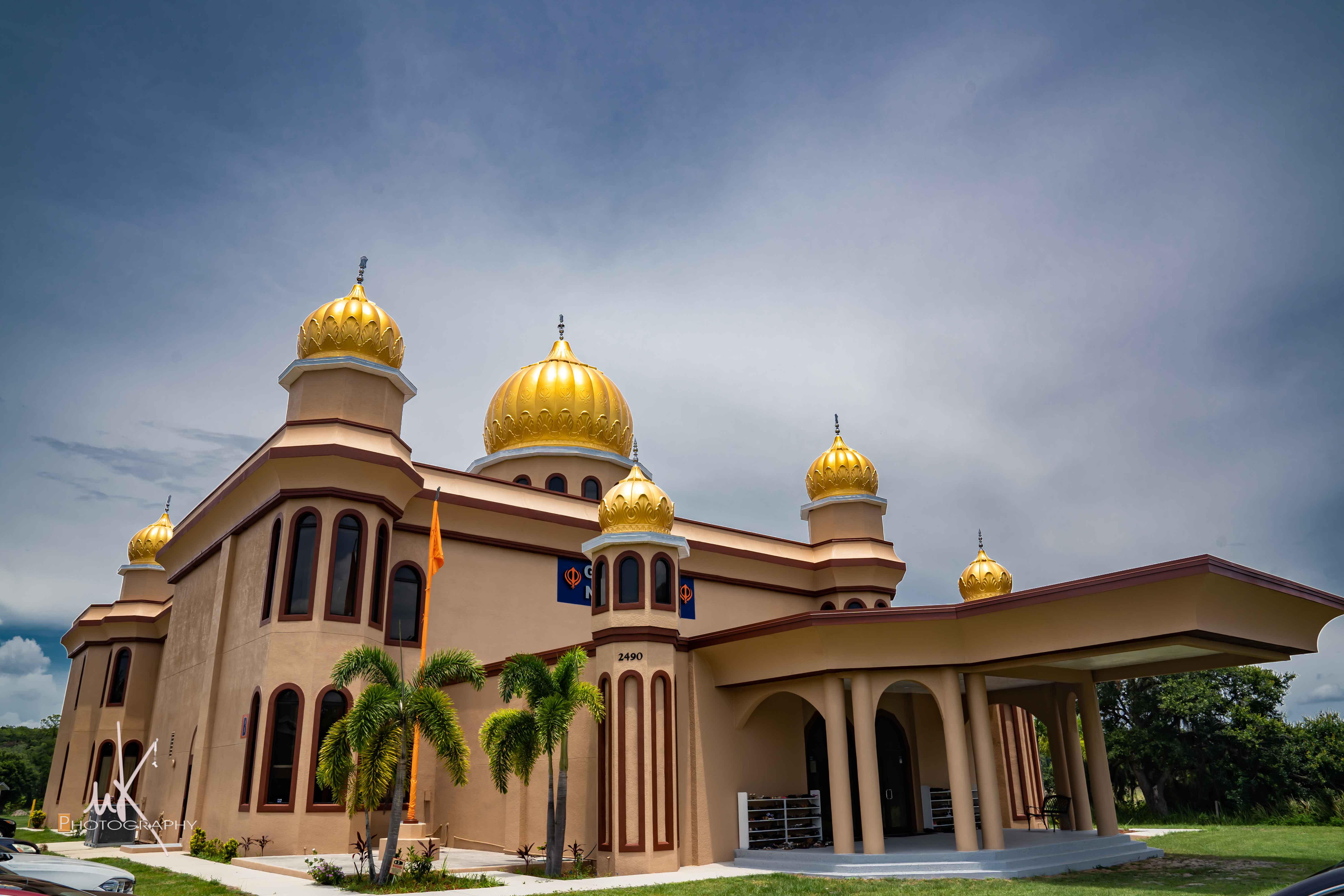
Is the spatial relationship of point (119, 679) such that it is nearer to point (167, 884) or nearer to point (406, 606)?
point (406, 606)

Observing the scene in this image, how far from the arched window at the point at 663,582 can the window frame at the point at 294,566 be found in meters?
7.82

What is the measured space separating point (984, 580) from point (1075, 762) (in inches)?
432

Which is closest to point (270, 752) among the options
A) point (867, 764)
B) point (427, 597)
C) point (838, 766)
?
point (427, 597)

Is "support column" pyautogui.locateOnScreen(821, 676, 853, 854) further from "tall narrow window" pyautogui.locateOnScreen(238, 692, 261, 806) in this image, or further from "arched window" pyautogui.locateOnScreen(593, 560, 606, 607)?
"tall narrow window" pyautogui.locateOnScreen(238, 692, 261, 806)

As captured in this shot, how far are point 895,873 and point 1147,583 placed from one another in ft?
22.7

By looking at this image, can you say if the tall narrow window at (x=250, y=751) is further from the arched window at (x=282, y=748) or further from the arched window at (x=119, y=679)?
the arched window at (x=119, y=679)

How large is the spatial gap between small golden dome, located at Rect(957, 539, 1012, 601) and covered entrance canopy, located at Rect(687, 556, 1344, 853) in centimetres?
1095

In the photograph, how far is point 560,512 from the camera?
2814 centimetres

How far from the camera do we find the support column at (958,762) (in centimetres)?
1839

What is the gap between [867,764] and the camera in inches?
749

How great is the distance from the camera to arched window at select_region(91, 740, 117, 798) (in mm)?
35219

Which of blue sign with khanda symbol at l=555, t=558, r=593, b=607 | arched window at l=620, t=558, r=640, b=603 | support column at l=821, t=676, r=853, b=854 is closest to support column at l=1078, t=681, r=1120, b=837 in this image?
support column at l=821, t=676, r=853, b=854

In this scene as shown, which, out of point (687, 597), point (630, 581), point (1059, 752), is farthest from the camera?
point (687, 597)

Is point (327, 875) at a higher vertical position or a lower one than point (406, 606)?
lower
